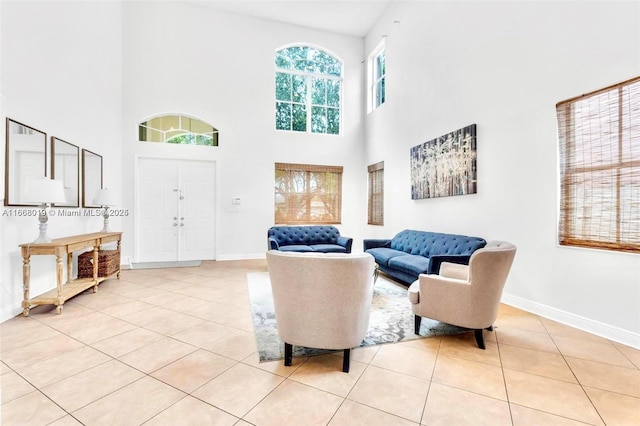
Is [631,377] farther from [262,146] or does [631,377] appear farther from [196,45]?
[196,45]

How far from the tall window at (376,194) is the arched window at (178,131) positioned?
11.9ft

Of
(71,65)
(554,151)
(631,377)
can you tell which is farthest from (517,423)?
(71,65)

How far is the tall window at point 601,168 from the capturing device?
2.42 meters

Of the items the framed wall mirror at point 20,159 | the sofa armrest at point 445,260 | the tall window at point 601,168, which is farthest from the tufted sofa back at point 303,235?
the tall window at point 601,168

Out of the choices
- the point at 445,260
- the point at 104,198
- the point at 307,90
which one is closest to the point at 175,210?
the point at 104,198

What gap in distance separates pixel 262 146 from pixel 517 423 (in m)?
6.22

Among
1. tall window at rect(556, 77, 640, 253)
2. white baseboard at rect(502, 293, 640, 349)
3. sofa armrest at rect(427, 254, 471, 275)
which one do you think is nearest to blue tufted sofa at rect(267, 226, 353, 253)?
sofa armrest at rect(427, 254, 471, 275)

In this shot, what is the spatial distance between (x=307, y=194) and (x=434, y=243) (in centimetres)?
351

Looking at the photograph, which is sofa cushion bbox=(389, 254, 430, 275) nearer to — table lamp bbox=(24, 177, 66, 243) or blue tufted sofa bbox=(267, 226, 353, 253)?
blue tufted sofa bbox=(267, 226, 353, 253)

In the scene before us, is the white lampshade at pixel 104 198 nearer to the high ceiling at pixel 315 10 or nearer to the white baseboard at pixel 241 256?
the white baseboard at pixel 241 256

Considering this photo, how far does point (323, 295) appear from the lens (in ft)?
6.43

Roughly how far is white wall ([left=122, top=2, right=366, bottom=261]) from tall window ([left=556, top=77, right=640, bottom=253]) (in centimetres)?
488

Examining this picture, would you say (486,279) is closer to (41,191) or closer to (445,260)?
(445,260)

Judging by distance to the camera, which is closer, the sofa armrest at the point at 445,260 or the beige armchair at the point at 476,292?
the beige armchair at the point at 476,292
